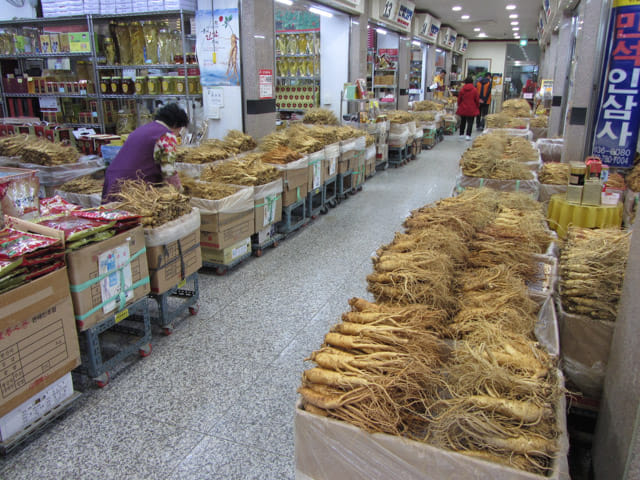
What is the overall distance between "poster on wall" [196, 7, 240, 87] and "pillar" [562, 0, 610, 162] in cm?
427

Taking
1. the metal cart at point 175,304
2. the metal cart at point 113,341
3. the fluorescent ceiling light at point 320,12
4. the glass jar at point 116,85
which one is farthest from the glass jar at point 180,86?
the metal cart at point 113,341

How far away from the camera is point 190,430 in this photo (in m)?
2.40

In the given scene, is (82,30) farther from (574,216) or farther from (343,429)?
(343,429)

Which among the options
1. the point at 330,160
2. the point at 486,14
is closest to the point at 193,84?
the point at 330,160

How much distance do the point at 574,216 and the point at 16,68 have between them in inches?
335

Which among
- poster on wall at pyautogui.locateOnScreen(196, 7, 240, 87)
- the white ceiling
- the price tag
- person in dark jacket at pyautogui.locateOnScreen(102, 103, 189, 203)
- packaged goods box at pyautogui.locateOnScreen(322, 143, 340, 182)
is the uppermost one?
the white ceiling

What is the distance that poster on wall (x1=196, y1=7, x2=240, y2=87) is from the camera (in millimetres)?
5965

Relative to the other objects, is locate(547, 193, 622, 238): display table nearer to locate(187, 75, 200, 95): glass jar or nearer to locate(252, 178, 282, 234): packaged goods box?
locate(252, 178, 282, 234): packaged goods box

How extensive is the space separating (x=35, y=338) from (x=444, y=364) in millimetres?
1904

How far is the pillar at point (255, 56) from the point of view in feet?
19.7

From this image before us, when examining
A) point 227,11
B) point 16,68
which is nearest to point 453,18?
point 227,11

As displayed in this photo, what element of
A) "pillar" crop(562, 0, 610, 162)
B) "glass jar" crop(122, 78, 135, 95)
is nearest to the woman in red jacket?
"pillar" crop(562, 0, 610, 162)

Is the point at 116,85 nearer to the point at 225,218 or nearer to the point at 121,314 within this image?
the point at 225,218

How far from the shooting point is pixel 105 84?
683 cm
